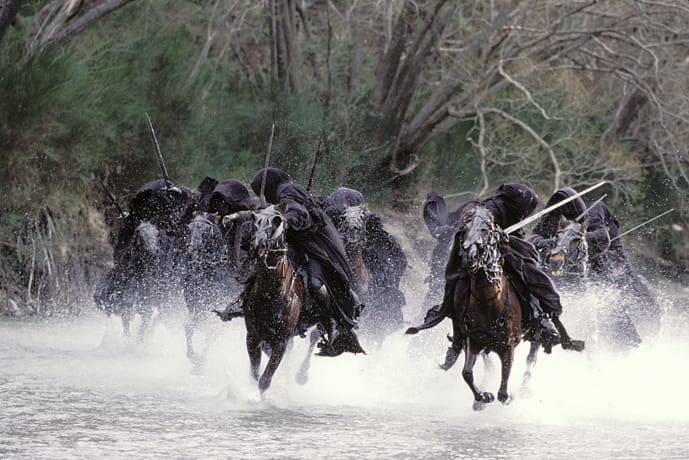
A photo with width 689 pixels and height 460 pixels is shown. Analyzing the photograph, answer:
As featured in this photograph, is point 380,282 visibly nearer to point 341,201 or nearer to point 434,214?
point 341,201

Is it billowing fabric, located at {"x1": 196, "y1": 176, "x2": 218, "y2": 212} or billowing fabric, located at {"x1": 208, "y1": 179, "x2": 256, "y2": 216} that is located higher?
billowing fabric, located at {"x1": 196, "y1": 176, "x2": 218, "y2": 212}

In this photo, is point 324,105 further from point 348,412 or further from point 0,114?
point 348,412

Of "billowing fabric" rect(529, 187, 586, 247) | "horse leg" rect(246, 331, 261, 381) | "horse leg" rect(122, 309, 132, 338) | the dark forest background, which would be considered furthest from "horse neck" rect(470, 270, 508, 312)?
the dark forest background

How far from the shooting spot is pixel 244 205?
48.4ft

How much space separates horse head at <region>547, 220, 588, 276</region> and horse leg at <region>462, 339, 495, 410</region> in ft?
8.08

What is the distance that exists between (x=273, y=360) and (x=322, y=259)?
135cm

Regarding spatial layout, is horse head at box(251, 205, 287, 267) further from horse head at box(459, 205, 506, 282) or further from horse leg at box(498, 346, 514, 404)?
horse leg at box(498, 346, 514, 404)

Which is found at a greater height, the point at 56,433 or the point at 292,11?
the point at 292,11

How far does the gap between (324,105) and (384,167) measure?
6.29 feet

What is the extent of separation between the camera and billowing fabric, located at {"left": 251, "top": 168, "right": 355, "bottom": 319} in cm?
1314

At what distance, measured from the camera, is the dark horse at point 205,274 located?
14.8 meters

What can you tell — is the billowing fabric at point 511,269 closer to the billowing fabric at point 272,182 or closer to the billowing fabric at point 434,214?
the billowing fabric at point 434,214

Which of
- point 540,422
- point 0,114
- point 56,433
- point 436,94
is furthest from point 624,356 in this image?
point 436,94

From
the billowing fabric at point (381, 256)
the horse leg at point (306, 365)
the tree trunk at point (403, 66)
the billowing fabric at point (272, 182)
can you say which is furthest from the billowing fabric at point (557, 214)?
the tree trunk at point (403, 66)
